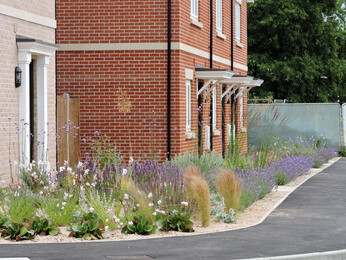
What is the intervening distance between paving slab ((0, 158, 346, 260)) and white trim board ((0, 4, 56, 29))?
593 cm

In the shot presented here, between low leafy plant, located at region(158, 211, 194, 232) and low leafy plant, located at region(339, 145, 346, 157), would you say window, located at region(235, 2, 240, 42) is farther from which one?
low leafy plant, located at region(158, 211, 194, 232)

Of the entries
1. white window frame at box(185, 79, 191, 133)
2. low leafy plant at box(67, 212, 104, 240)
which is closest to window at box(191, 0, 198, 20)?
white window frame at box(185, 79, 191, 133)

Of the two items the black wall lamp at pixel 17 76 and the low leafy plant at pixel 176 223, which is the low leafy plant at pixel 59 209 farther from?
the black wall lamp at pixel 17 76

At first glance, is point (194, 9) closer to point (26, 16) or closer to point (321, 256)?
point (26, 16)

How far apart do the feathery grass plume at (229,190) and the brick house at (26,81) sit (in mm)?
3266

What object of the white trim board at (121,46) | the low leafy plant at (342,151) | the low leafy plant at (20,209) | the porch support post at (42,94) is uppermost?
the white trim board at (121,46)

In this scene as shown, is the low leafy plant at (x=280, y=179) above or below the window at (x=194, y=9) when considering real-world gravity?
below

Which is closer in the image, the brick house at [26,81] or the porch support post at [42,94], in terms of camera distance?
the brick house at [26,81]

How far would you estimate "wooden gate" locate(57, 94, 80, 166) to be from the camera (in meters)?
→ 17.4

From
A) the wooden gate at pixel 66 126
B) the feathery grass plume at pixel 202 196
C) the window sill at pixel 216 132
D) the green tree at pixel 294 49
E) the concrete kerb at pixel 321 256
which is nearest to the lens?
the concrete kerb at pixel 321 256

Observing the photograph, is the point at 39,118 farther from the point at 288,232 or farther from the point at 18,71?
the point at 288,232

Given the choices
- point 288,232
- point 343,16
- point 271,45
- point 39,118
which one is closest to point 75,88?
point 39,118

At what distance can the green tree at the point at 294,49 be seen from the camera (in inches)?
1789

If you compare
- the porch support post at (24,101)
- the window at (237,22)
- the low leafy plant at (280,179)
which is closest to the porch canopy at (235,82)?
the window at (237,22)
